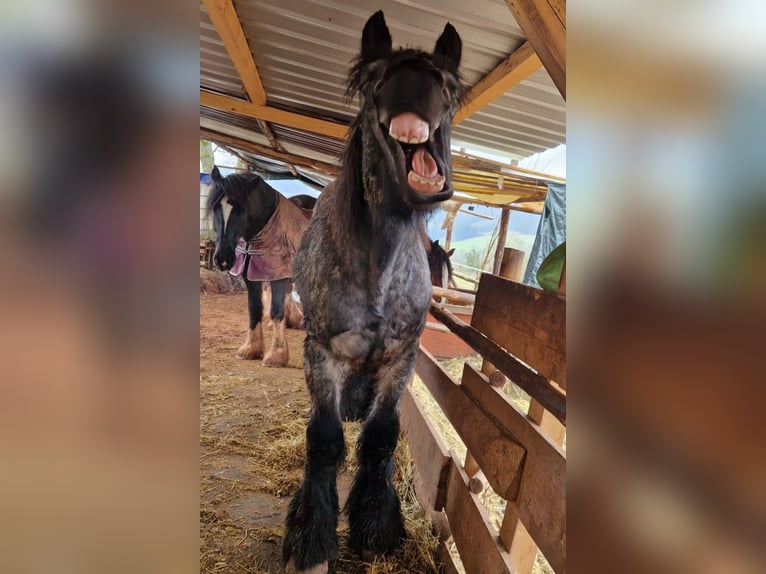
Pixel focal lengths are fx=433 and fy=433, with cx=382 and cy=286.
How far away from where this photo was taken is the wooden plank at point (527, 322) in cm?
143

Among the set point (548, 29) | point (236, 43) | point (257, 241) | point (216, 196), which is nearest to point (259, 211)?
point (257, 241)

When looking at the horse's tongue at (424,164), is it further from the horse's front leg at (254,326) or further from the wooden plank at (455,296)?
the horse's front leg at (254,326)

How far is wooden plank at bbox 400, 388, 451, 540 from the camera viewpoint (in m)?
2.12

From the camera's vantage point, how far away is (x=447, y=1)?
6.58 ft

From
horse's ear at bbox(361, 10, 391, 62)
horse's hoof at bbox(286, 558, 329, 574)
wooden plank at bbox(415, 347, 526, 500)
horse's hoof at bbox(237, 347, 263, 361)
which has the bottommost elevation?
horse's hoof at bbox(237, 347, 263, 361)

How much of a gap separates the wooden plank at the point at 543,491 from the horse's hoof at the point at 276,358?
406 centimetres

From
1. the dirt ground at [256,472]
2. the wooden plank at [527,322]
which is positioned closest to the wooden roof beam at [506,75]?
the wooden plank at [527,322]

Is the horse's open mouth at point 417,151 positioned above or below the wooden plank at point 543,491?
above

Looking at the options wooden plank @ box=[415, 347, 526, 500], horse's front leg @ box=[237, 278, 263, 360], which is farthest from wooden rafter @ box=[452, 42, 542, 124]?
horse's front leg @ box=[237, 278, 263, 360]

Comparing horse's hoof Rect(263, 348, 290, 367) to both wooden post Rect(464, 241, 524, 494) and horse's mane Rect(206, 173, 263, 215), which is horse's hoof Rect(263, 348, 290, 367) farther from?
wooden post Rect(464, 241, 524, 494)

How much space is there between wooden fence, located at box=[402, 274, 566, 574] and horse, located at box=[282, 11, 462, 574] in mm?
320
